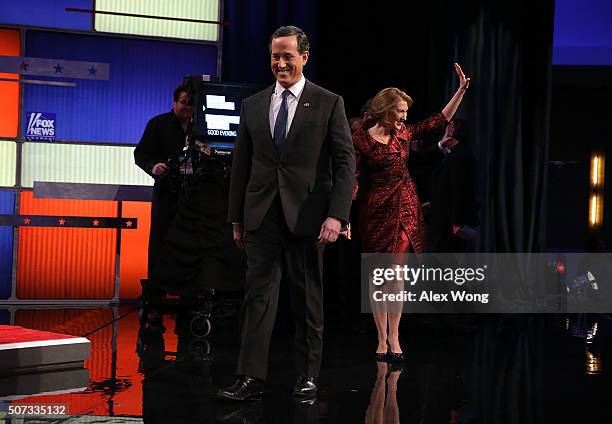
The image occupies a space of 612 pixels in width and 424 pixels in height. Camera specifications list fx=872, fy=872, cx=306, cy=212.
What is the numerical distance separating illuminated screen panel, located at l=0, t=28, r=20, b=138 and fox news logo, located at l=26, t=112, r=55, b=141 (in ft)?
0.32

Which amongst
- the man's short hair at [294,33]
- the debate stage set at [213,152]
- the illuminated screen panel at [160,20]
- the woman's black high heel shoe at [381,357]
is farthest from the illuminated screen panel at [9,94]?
the man's short hair at [294,33]

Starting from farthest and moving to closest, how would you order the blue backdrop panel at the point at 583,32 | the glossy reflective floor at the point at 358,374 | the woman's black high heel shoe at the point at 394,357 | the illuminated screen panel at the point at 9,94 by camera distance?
1. the blue backdrop panel at the point at 583,32
2. the illuminated screen panel at the point at 9,94
3. the woman's black high heel shoe at the point at 394,357
4. the glossy reflective floor at the point at 358,374

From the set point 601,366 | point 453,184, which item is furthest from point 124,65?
point 601,366

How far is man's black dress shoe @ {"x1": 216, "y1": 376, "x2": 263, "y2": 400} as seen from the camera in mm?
3051

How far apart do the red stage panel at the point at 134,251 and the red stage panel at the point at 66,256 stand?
86mm

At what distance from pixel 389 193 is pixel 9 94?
3235 mm

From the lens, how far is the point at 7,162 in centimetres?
615

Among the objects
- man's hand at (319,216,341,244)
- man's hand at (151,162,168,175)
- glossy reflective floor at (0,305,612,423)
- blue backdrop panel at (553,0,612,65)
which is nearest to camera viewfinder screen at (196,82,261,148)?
man's hand at (151,162,168,175)

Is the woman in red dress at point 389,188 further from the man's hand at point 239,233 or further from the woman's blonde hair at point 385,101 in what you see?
the man's hand at point 239,233

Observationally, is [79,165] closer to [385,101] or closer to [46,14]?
[46,14]

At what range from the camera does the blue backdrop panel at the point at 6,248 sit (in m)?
6.14

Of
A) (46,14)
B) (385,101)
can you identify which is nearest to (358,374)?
(385,101)

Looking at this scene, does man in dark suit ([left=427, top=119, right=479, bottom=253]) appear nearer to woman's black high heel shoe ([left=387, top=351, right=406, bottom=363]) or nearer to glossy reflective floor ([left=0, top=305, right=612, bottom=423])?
glossy reflective floor ([left=0, top=305, right=612, bottom=423])

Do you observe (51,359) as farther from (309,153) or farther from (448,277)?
(448,277)
